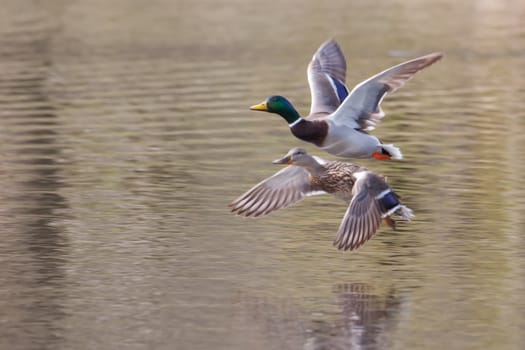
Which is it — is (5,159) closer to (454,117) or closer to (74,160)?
(74,160)

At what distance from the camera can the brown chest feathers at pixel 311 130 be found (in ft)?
41.7

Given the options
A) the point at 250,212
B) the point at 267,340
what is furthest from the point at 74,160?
the point at 267,340

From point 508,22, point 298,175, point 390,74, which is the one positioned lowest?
point 508,22

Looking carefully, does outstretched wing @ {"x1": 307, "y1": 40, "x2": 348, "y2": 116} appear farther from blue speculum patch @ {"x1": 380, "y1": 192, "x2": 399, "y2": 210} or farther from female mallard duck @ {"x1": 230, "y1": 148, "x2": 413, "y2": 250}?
blue speculum patch @ {"x1": 380, "y1": 192, "x2": 399, "y2": 210}

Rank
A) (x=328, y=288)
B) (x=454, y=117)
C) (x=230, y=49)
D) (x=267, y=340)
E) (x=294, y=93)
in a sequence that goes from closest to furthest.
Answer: (x=267, y=340) < (x=328, y=288) < (x=454, y=117) < (x=294, y=93) < (x=230, y=49)

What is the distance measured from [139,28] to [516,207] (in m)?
20.1

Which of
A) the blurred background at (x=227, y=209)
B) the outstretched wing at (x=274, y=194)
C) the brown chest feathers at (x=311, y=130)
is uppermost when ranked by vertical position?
the brown chest feathers at (x=311, y=130)

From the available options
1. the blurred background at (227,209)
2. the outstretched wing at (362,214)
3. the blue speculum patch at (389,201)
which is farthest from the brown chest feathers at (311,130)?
the blue speculum patch at (389,201)

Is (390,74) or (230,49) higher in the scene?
(390,74)

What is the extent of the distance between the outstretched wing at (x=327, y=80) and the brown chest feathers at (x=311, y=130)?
0.66 m

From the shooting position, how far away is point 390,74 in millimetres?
12383

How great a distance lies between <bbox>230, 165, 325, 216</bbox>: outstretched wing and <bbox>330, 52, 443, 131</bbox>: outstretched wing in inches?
29.3

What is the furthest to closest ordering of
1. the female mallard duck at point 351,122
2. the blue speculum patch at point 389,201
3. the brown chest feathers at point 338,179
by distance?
the female mallard duck at point 351,122
the brown chest feathers at point 338,179
the blue speculum patch at point 389,201

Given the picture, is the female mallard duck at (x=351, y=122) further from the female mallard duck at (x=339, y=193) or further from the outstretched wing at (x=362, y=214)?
the outstretched wing at (x=362, y=214)
